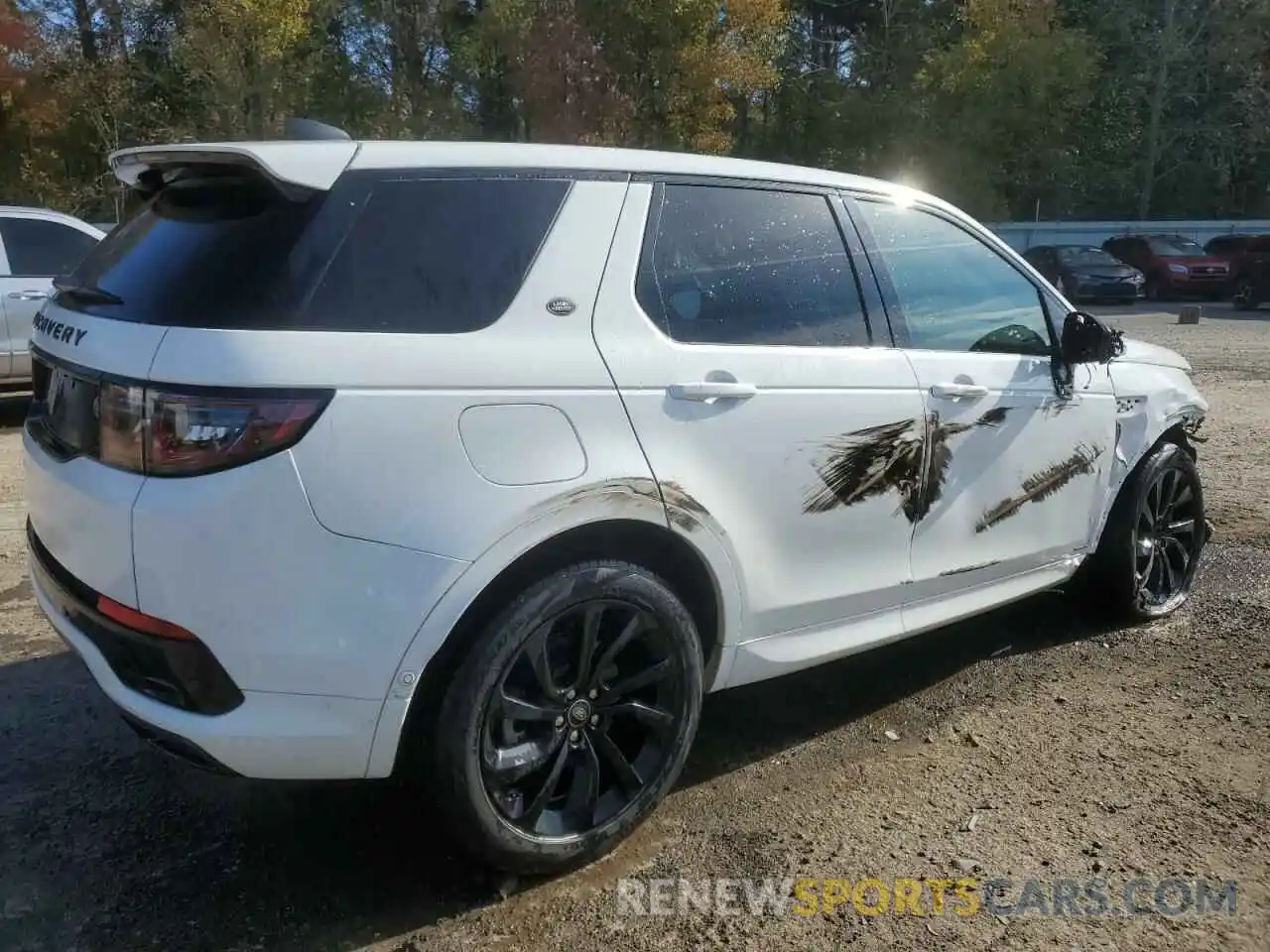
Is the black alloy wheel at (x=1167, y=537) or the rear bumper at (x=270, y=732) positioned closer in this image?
the rear bumper at (x=270, y=732)

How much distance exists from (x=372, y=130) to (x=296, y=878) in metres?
27.5

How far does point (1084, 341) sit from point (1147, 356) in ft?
2.59

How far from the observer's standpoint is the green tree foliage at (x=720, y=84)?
24.5 meters

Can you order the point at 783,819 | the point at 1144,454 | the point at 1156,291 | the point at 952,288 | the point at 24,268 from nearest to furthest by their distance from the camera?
the point at 783,819 → the point at 952,288 → the point at 1144,454 → the point at 24,268 → the point at 1156,291

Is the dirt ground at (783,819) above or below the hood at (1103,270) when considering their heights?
below

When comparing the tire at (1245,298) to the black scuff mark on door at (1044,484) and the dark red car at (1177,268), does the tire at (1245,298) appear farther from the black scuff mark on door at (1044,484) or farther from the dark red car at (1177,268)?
the black scuff mark on door at (1044,484)

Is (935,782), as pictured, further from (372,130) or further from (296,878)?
(372,130)

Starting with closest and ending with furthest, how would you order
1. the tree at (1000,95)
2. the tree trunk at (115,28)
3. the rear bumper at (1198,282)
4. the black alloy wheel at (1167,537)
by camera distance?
the black alloy wheel at (1167,537), the tree trunk at (115,28), the rear bumper at (1198,282), the tree at (1000,95)

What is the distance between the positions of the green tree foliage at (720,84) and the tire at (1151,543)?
2176 centimetres

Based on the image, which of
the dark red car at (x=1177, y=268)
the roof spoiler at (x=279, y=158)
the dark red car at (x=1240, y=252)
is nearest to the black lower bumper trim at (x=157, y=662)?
the roof spoiler at (x=279, y=158)

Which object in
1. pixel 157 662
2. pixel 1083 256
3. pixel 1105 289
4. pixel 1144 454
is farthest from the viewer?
pixel 1083 256

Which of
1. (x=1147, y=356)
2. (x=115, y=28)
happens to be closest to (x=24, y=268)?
(x=1147, y=356)

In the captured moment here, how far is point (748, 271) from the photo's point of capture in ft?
10.4

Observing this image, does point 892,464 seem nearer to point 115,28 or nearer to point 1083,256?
point 1083,256
